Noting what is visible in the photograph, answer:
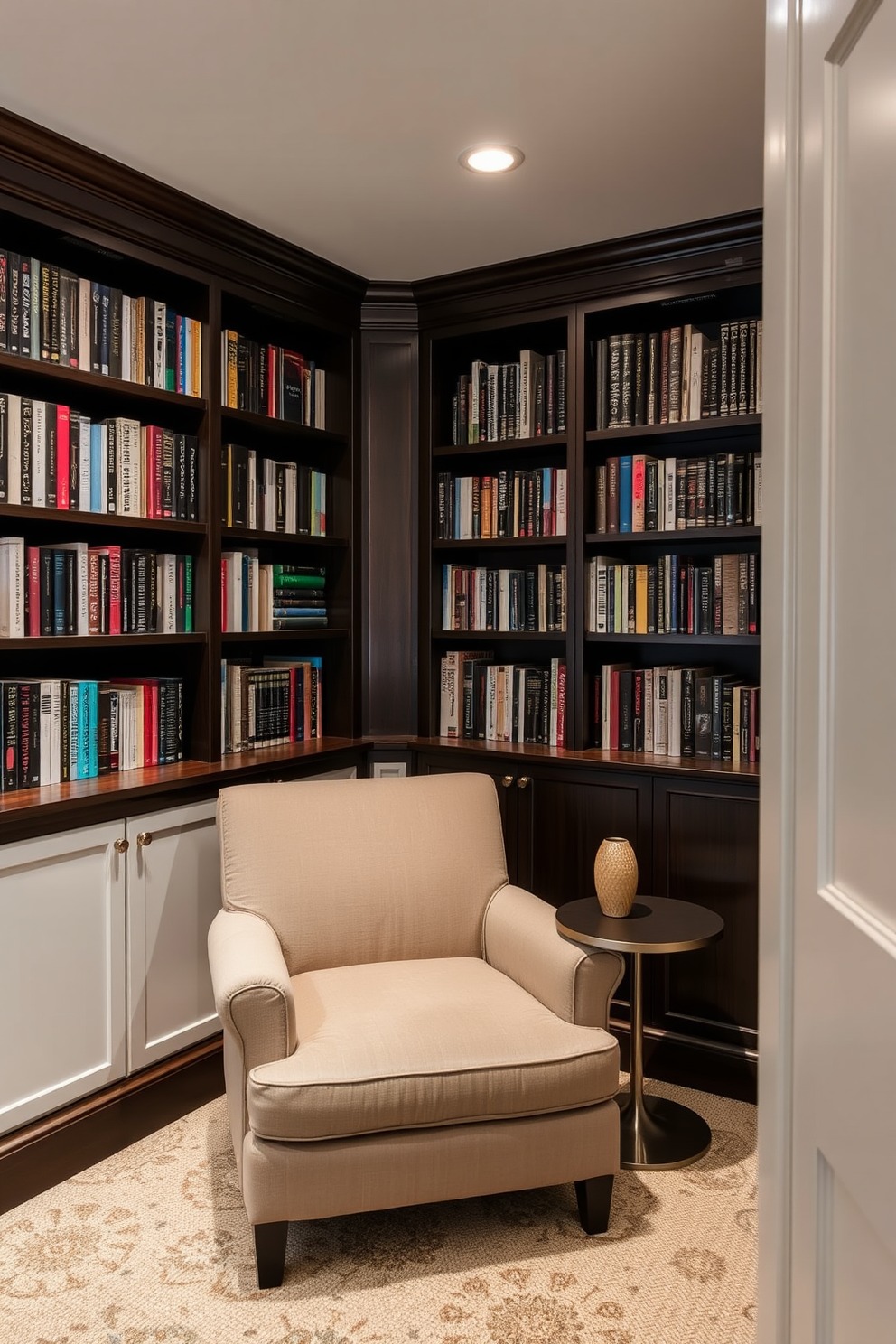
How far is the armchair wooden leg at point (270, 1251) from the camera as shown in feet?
6.57

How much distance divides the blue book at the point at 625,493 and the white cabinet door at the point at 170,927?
1.49m

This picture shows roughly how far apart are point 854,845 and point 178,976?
231cm

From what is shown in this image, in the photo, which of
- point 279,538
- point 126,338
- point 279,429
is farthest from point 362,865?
point 126,338

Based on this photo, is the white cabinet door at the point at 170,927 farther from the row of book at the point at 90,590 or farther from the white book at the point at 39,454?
the white book at the point at 39,454

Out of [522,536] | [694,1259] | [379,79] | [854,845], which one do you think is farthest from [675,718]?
[854,845]

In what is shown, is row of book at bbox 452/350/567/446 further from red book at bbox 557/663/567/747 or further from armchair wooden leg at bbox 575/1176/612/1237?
armchair wooden leg at bbox 575/1176/612/1237

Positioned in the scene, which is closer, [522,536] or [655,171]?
[655,171]

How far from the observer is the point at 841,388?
0.79m

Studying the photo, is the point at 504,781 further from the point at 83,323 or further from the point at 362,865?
the point at 83,323

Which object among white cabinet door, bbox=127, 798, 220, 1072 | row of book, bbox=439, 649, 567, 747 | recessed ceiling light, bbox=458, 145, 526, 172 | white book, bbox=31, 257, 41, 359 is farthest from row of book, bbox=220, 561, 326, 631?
recessed ceiling light, bbox=458, 145, 526, 172

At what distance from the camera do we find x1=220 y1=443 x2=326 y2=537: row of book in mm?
3062

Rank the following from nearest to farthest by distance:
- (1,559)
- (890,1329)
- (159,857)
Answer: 1. (890,1329)
2. (1,559)
3. (159,857)

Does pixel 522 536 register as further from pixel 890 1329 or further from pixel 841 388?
pixel 890 1329

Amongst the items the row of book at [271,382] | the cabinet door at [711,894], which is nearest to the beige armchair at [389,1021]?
the cabinet door at [711,894]
